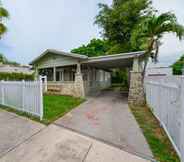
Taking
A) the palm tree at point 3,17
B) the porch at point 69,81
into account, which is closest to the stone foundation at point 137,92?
A: the porch at point 69,81

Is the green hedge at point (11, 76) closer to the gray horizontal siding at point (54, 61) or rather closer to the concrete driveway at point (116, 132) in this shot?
the gray horizontal siding at point (54, 61)

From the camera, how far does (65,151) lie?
119 inches

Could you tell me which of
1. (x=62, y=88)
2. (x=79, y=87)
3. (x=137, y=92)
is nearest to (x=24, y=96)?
(x=79, y=87)

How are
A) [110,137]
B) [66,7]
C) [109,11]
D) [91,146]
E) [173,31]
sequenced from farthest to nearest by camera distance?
[109,11], [66,7], [173,31], [110,137], [91,146]

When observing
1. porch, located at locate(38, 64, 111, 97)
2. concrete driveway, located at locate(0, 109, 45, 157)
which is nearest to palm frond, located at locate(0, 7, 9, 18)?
porch, located at locate(38, 64, 111, 97)

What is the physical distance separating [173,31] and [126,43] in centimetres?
824

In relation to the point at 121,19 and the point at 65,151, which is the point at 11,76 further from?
the point at 65,151

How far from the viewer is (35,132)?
160 inches

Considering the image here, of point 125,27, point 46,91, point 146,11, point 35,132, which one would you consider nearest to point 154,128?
point 35,132

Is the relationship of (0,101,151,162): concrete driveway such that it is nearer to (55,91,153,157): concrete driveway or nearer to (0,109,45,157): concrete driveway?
(0,109,45,157): concrete driveway

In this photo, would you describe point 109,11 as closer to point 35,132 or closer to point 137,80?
point 137,80

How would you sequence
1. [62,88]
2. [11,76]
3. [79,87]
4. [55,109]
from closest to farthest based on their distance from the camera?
[55,109] < [79,87] < [62,88] < [11,76]

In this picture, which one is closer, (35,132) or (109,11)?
(35,132)

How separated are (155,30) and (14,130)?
8.79 meters
